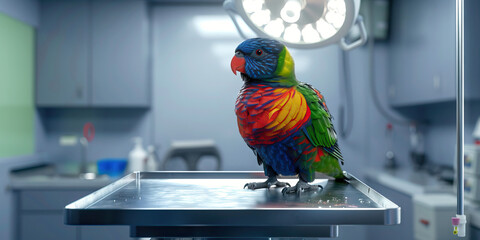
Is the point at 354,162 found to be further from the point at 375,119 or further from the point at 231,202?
the point at 231,202

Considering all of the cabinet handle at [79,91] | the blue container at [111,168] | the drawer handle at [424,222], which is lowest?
the drawer handle at [424,222]

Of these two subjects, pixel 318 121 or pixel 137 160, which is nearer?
pixel 318 121

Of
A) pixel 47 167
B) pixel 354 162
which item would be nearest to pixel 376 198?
pixel 354 162

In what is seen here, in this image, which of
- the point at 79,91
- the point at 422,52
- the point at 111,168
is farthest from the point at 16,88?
the point at 422,52

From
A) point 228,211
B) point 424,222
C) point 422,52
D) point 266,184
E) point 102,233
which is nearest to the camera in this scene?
point 228,211

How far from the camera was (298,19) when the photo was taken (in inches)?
27.5

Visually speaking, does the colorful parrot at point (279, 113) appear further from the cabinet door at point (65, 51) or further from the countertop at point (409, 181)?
the cabinet door at point (65, 51)

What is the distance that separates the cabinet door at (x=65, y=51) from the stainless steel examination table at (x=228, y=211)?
229 cm

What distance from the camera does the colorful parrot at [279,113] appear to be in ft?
2.13

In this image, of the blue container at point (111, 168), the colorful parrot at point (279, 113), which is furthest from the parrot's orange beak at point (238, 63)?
the blue container at point (111, 168)

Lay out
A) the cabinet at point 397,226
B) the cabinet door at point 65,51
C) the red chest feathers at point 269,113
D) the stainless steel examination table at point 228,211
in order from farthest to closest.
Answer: the cabinet door at point 65,51 → the cabinet at point 397,226 → the red chest feathers at point 269,113 → the stainless steel examination table at point 228,211

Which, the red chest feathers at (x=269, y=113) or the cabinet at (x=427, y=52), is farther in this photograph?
the cabinet at (x=427, y=52)

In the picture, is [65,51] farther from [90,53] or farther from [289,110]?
[289,110]

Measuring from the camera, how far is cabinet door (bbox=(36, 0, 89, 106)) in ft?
9.18
